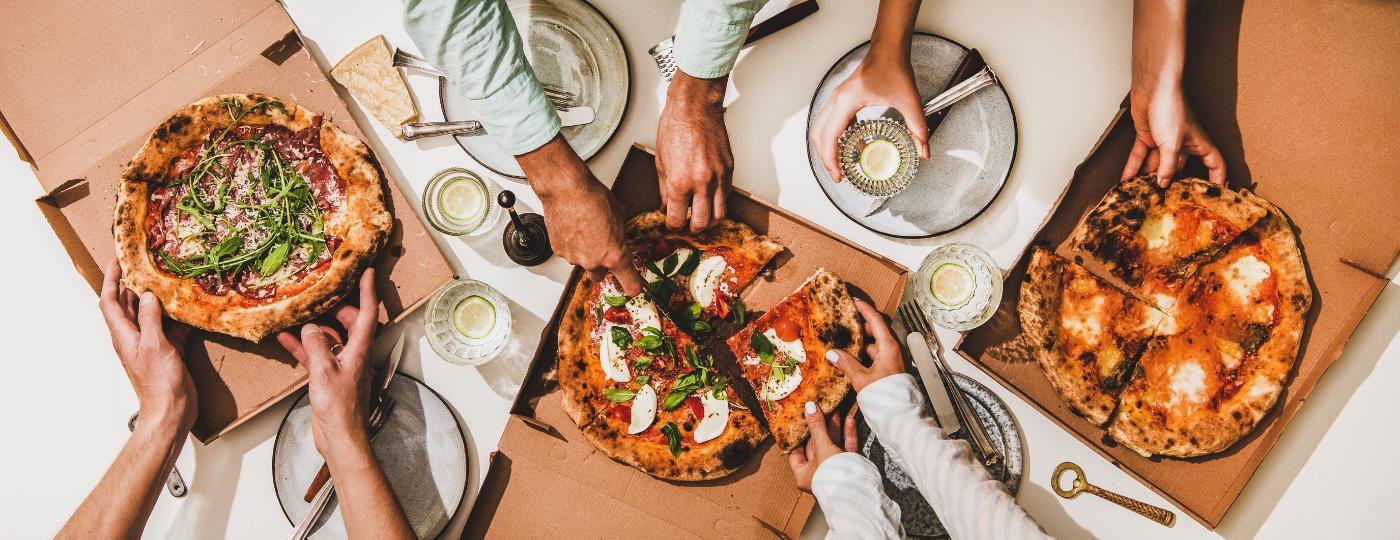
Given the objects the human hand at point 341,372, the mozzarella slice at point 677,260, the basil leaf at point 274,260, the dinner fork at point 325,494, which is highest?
the mozzarella slice at point 677,260

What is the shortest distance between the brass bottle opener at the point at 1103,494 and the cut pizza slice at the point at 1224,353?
0.22m

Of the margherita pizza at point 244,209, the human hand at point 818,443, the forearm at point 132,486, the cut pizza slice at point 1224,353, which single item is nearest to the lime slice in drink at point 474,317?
the margherita pizza at point 244,209

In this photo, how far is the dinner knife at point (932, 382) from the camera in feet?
6.59

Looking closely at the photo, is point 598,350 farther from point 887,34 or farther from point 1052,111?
point 1052,111

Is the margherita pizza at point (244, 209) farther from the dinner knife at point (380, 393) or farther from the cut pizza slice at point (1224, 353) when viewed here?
the cut pizza slice at point (1224, 353)

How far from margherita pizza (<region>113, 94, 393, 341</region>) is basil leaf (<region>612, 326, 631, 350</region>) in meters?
0.83

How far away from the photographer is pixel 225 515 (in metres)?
2.18

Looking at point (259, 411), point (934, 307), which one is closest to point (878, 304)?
point (934, 307)

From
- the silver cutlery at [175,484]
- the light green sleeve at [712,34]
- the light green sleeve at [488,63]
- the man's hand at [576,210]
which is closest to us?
the light green sleeve at [488,63]

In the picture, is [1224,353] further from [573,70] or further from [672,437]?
[573,70]

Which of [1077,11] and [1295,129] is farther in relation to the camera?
[1077,11]

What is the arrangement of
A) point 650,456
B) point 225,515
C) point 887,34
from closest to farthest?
point 887,34 → point 650,456 → point 225,515

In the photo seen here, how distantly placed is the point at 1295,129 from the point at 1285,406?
891mm

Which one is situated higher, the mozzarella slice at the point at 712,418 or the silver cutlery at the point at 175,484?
the mozzarella slice at the point at 712,418
